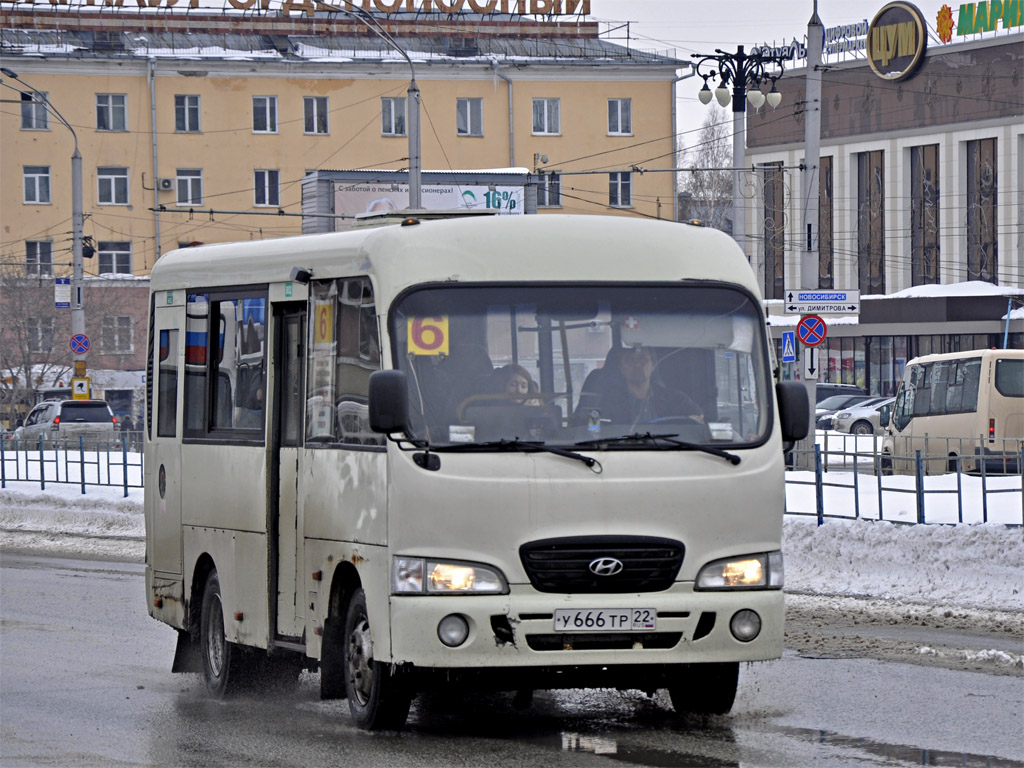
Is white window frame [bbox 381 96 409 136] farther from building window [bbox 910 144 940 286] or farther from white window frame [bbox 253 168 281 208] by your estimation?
building window [bbox 910 144 940 286]

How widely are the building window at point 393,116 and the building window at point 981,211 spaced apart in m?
23.7

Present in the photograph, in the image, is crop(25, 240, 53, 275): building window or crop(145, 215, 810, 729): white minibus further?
crop(25, 240, 53, 275): building window

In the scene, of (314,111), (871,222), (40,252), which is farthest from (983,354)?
(871,222)

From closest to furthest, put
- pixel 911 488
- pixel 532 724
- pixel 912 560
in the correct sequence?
1. pixel 532 724
2. pixel 912 560
3. pixel 911 488

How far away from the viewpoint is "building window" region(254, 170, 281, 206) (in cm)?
6675

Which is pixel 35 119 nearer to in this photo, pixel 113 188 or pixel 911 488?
pixel 113 188

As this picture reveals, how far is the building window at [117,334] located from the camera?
6475cm

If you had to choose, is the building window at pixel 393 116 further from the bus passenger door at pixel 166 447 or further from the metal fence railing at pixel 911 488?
the bus passenger door at pixel 166 447

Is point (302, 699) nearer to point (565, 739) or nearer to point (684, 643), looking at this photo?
point (565, 739)

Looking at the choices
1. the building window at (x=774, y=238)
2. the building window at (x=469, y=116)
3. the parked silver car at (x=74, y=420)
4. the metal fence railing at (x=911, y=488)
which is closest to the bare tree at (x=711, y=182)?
the building window at (x=774, y=238)

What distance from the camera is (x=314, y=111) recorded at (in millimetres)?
66562

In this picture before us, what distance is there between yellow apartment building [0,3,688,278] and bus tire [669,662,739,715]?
56901mm

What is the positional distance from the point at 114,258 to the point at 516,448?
60.9 m

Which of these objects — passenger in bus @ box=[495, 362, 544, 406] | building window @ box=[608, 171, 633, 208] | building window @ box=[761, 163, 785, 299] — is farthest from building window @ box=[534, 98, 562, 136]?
passenger in bus @ box=[495, 362, 544, 406]
